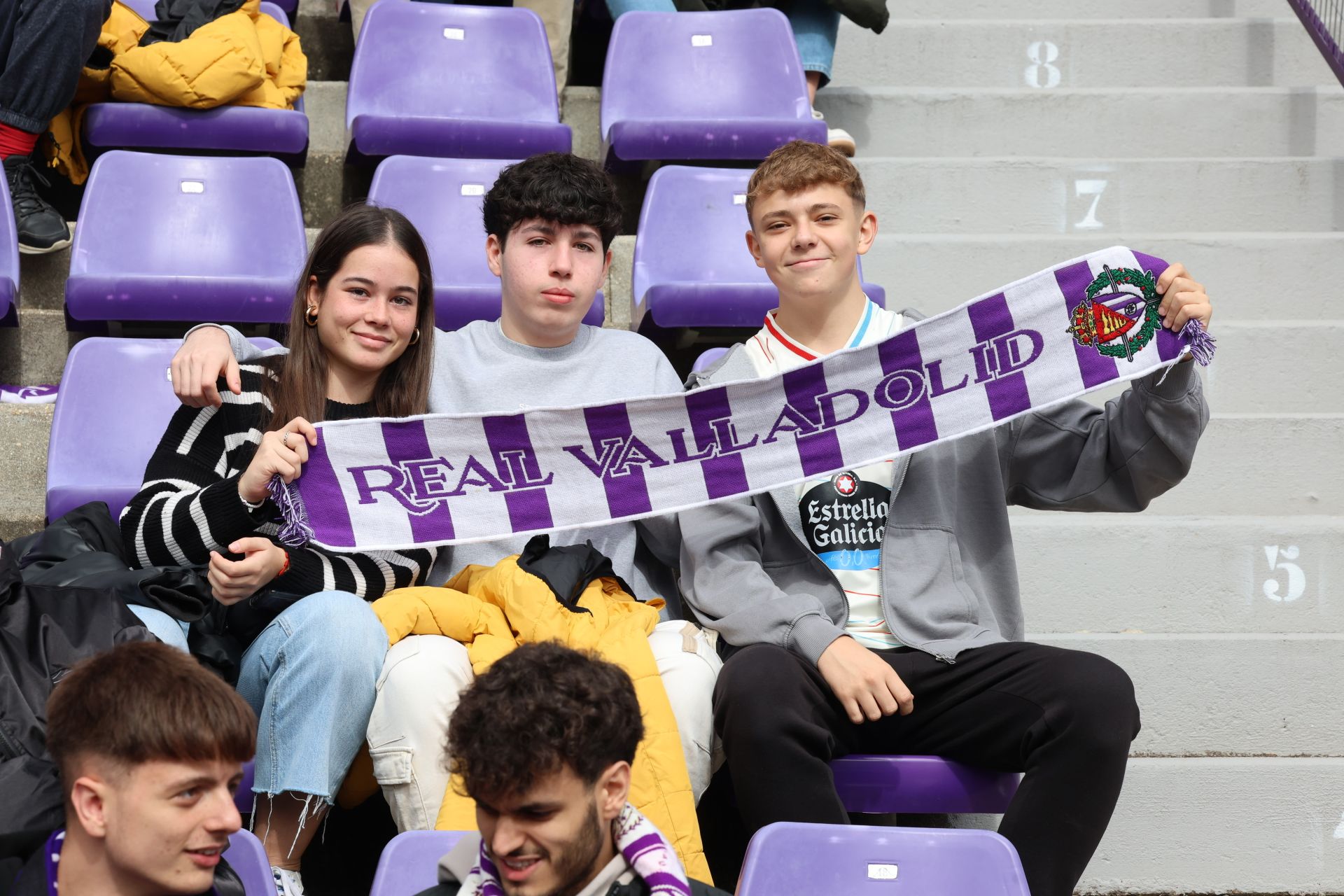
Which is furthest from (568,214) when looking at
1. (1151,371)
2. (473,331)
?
(1151,371)

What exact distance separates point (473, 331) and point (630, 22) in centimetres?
185

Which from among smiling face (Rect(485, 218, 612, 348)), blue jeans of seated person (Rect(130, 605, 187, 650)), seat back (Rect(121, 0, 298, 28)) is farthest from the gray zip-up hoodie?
seat back (Rect(121, 0, 298, 28))

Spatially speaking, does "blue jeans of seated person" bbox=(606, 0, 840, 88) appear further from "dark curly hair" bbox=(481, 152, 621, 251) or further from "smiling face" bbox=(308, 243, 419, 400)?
"smiling face" bbox=(308, 243, 419, 400)

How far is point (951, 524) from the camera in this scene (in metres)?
2.32

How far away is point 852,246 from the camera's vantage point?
2428mm

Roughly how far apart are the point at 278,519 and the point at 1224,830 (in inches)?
65.1

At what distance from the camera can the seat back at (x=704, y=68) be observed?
403 centimetres

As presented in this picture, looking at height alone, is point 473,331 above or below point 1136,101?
below

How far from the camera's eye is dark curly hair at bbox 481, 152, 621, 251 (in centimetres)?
251

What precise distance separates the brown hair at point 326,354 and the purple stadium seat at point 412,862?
33.1 inches

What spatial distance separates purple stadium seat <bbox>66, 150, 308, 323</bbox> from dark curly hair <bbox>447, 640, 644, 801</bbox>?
1860mm

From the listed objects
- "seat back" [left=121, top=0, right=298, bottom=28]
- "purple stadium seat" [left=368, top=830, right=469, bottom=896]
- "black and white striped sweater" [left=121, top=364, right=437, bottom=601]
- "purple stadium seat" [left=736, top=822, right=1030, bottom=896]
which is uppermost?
"seat back" [left=121, top=0, right=298, bottom=28]

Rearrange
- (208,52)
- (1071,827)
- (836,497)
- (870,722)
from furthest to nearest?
1. (208,52)
2. (836,497)
3. (870,722)
4. (1071,827)

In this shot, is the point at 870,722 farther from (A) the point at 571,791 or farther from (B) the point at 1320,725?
(B) the point at 1320,725
